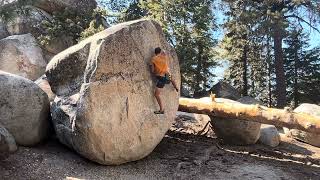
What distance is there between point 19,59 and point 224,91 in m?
11.3

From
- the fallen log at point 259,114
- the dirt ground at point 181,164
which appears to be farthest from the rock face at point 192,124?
the fallen log at point 259,114


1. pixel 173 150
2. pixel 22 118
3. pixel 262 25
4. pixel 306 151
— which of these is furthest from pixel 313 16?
pixel 22 118

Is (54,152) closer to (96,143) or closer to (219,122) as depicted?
(96,143)

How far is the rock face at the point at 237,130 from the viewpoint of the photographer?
1370cm

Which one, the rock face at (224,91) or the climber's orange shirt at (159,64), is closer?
the climber's orange shirt at (159,64)

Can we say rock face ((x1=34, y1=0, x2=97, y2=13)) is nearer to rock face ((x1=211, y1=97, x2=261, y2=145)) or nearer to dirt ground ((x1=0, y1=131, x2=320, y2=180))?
dirt ground ((x1=0, y1=131, x2=320, y2=180))

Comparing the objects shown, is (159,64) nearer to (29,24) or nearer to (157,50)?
(157,50)

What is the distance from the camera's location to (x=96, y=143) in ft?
33.3

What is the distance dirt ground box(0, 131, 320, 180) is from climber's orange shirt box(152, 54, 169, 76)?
7.83 ft

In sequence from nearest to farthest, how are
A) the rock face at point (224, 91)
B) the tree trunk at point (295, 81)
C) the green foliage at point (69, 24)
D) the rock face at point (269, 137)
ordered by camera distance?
the rock face at point (269, 137) → the green foliage at point (69, 24) → the rock face at point (224, 91) → the tree trunk at point (295, 81)

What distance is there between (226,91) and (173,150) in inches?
478

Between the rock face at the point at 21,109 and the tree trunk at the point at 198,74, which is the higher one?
the tree trunk at the point at 198,74

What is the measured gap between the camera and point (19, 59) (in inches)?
854

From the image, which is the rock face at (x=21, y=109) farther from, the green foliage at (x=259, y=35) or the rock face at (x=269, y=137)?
the green foliage at (x=259, y=35)
